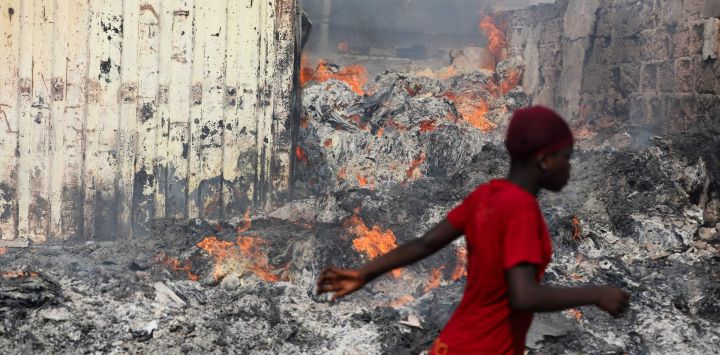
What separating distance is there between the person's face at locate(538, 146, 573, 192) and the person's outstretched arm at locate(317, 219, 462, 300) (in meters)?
0.49

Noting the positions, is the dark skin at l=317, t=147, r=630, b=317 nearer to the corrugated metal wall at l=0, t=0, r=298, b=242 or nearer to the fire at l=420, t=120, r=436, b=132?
the corrugated metal wall at l=0, t=0, r=298, b=242

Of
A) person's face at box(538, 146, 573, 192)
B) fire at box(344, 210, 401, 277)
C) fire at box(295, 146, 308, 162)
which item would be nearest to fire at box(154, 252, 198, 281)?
fire at box(344, 210, 401, 277)

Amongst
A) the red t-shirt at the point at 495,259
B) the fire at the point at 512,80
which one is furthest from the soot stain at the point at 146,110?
the fire at the point at 512,80

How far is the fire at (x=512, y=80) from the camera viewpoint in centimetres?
1461

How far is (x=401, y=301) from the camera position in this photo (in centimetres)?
602

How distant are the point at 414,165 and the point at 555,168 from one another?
7015 millimetres

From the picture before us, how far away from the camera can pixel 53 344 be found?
4992mm

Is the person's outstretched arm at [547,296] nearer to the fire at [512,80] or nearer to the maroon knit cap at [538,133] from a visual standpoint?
the maroon knit cap at [538,133]

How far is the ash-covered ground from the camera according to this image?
527 centimetres

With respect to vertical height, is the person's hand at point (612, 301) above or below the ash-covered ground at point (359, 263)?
above

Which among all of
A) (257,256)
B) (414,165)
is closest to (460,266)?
(257,256)

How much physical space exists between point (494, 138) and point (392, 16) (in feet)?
48.8

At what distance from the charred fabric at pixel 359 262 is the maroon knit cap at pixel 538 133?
2836 mm

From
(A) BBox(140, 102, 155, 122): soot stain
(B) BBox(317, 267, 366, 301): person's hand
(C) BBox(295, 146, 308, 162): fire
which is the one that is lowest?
(C) BBox(295, 146, 308, 162): fire
